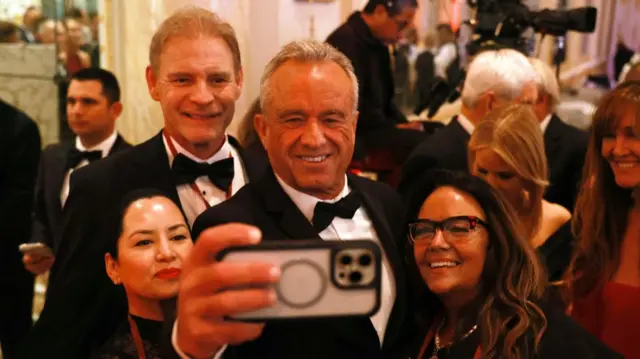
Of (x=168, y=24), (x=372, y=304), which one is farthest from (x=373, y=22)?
(x=372, y=304)

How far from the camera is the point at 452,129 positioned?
10.6 feet

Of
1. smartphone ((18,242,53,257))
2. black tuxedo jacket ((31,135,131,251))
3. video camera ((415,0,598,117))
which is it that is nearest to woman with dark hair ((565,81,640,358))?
video camera ((415,0,598,117))

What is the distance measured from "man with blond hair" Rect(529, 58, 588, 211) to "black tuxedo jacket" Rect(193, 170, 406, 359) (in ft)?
5.68

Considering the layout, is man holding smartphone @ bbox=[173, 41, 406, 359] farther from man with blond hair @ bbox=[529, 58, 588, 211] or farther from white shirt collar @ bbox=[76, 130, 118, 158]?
white shirt collar @ bbox=[76, 130, 118, 158]

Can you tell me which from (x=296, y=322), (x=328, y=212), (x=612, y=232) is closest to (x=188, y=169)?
(x=328, y=212)

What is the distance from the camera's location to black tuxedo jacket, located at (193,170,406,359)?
60.8 inches

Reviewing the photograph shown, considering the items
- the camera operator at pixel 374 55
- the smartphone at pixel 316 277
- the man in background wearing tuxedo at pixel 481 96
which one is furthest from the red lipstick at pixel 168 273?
the camera operator at pixel 374 55

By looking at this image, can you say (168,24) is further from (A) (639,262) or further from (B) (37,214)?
(B) (37,214)

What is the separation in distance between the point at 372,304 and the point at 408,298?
0.80m

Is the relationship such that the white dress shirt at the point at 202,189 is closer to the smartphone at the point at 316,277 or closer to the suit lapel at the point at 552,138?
the smartphone at the point at 316,277

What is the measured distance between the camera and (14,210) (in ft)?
12.8

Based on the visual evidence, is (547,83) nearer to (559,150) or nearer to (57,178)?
(559,150)

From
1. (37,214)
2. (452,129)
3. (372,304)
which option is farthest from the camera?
(37,214)

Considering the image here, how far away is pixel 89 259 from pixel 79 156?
61.3 inches
